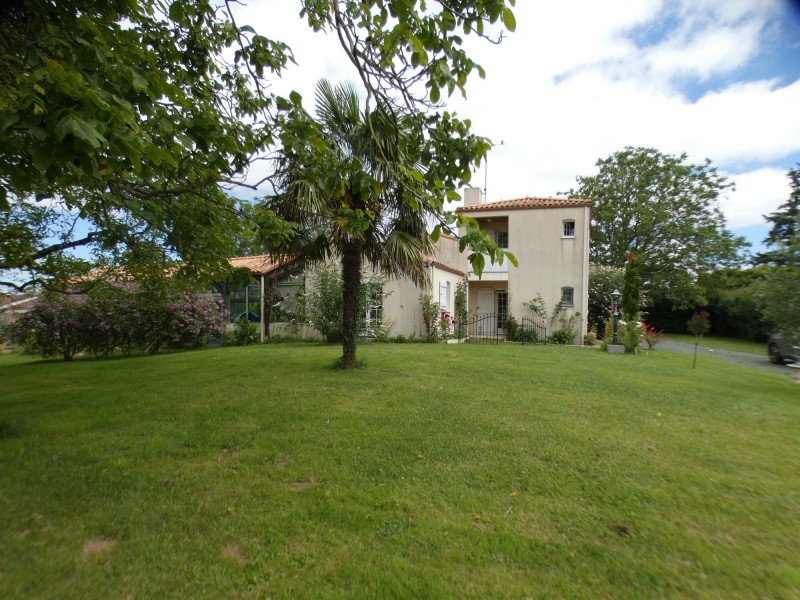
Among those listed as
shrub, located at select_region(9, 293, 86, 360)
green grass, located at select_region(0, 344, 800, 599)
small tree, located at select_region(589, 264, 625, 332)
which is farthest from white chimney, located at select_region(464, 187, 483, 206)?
shrub, located at select_region(9, 293, 86, 360)

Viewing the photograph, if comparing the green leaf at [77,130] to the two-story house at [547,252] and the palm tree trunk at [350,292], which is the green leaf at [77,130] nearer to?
the palm tree trunk at [350,292]

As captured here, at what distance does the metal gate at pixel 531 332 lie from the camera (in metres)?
16.9

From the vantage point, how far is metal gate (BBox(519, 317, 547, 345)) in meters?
16.9

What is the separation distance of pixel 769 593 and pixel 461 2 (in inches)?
176

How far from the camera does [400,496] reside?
328 cm

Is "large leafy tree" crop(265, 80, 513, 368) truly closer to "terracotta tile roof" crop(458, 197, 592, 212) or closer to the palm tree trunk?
the palm tree trunk

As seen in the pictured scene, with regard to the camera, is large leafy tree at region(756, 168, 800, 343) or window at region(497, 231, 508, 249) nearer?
large leafy tree at region(756, 168, 800, 343)

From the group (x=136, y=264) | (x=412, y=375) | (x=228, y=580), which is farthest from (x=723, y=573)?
(x=136, y=264)

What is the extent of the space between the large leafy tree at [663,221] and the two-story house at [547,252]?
41.0 ft

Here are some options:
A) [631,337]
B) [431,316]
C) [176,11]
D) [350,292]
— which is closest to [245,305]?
[431,316]

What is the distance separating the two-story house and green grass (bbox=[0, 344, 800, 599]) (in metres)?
11.0

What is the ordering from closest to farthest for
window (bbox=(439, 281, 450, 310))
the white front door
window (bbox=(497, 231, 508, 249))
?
window (bbox=(439, 281, 450, 310)) < window (bbox=(497, 231, 508, 249)) < the white front door

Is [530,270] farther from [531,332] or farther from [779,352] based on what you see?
[779,352]

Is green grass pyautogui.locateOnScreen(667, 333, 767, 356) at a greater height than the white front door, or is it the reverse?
the white front door
